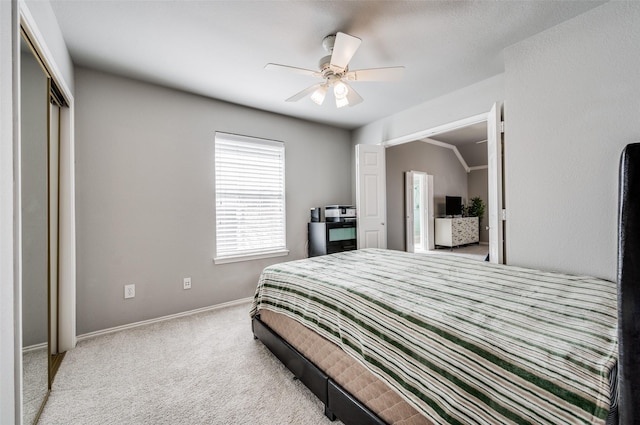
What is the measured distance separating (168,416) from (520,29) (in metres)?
3.63

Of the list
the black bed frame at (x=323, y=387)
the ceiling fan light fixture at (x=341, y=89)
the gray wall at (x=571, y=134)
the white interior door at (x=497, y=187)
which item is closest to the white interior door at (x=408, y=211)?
the white interior door at (x=497, y=187)

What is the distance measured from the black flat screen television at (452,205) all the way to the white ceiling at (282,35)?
4.48 metres

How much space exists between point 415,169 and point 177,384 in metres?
5.52

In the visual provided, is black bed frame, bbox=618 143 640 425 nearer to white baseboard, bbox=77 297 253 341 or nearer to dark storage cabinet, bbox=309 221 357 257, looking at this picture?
dark storage cabinet, bbox=309 221 357 257

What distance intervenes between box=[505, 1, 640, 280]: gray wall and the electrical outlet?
3.66 metres

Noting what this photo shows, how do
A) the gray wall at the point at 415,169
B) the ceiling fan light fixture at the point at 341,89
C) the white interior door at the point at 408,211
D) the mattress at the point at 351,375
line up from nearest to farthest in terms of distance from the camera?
the mattress at the point at 351,375, the ceiling fan light fixture at the point at 341,89, the gray wall at the point at 415,169, the white interior door at the point at 408,211

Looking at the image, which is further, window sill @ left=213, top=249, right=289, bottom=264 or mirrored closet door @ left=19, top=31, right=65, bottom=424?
window sill @ left=213, top=249, right=289, bottom=264

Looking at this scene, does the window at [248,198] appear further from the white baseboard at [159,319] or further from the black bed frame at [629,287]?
the black bed frame at [629,287]

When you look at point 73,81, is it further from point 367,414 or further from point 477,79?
point 477,79

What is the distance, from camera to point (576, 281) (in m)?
1.63

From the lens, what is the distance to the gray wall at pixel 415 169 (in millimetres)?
5191

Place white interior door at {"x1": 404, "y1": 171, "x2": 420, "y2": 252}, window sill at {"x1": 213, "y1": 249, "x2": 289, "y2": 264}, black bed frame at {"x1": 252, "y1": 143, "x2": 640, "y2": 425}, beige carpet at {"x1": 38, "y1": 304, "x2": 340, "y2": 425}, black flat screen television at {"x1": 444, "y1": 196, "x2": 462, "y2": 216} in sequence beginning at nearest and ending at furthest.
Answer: black bed frame at {"x1": 252, "y1": 143, "x2": 640, "y2": 425}
beige carpet at {"x1": 38, "y1": 304, "x2": 340, "y2": 425}
window sill at {"x1": 213, "y1": 249, "x2": 289, "y2": 264}
white interior door at {"x1": 404, "y1": 171, "x2": 420, "y2": 252}
black flat screen television at {"x1": 444, "y1": 196, "x2": 462, "y2": 216}

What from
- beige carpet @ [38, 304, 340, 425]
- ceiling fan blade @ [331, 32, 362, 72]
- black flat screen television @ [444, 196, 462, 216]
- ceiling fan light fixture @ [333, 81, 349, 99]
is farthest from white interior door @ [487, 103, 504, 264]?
black flat screen television @ [444, 196, 462, 216]

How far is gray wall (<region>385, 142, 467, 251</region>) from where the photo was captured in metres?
5.19
